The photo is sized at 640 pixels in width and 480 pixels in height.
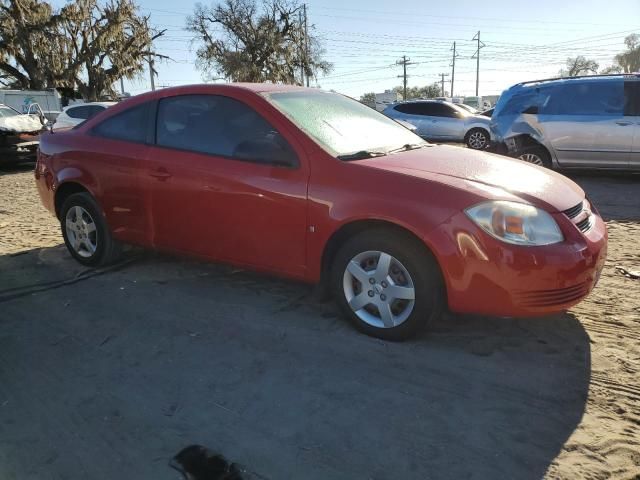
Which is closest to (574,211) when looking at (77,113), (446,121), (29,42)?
(446,121)

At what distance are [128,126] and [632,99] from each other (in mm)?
7666

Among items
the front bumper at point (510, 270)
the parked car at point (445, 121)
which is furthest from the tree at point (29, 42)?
the front bumper at point (510, 270)

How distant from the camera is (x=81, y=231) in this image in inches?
185

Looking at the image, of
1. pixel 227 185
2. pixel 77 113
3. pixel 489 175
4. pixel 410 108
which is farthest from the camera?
pixel 410 108

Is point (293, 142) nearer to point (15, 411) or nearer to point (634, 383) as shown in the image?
point (15, 411)

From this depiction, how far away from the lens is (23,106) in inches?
894

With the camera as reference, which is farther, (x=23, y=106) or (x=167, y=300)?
(x=23, y=106)

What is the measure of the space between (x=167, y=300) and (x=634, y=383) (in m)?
3.11

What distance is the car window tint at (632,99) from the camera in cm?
808

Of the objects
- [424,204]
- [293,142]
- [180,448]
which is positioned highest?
[293,142]

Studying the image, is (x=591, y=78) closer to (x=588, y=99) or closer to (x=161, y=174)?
(x=588, y=99)

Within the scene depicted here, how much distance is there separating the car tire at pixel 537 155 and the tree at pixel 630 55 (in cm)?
7317

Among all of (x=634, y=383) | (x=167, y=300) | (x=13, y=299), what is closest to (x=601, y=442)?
(x=634, y=383)

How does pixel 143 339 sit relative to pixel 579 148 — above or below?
below
